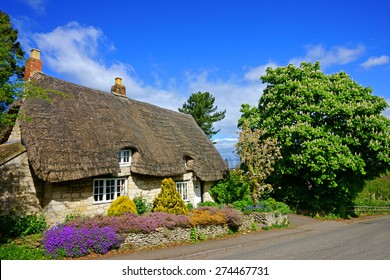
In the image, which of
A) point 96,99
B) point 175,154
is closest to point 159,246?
point 175,154

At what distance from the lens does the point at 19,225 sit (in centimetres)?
1203

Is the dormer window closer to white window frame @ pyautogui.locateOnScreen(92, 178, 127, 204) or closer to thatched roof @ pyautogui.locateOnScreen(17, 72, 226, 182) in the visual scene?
A: thatched roof @ pyautogui.locateOnScreen(17, 72, 226, 182)

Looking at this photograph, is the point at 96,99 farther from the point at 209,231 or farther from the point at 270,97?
the point at 270,97

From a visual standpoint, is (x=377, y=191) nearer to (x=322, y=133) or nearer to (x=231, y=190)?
(x=322, y=133)

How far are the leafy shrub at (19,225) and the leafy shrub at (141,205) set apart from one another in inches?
180

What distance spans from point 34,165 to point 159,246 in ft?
19.5

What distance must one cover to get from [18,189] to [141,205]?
575 cm

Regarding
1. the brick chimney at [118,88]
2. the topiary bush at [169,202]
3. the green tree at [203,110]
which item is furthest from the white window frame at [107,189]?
the green tree at [203,110]

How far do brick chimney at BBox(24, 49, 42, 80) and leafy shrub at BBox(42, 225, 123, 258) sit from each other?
9562 millimetres

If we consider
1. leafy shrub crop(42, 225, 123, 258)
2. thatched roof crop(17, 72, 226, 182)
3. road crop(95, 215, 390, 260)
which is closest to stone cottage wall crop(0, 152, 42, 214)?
thatched roof crop(17, 72, 226, 182)

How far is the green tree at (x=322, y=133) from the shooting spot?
64.7ft

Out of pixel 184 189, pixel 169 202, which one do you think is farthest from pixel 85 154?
pixel 184 189

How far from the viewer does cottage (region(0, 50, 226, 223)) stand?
12.7 metres

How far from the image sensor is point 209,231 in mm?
13672
